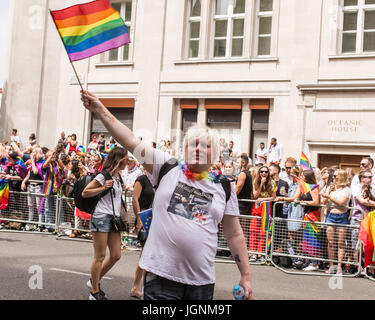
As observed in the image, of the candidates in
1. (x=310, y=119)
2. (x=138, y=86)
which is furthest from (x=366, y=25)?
(x=138, y=86)

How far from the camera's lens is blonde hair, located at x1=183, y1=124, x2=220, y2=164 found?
360 cm

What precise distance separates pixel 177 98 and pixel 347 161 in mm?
7245

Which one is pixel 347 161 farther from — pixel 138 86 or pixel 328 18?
pixel 138 86

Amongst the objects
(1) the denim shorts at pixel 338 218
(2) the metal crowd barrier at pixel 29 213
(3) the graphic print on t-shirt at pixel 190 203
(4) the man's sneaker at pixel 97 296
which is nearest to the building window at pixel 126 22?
(2) the metal crowd barrier at pixel 29 213

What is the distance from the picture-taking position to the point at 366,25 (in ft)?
64.0

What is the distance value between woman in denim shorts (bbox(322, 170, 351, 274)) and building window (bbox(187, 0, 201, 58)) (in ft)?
44.6

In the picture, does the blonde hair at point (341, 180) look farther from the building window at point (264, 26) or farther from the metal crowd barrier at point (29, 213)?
the building window at point (264, 26)

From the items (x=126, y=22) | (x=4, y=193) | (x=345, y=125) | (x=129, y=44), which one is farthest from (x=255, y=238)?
(x=126, y=22)

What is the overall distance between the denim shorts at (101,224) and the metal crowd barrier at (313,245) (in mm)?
4430

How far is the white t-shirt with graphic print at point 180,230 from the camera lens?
3549mm

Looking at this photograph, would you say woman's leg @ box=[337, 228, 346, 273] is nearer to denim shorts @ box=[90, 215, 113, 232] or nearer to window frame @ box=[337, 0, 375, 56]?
denim shorts @ box=[90, 215, 113, 232]

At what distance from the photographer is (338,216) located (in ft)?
32.9

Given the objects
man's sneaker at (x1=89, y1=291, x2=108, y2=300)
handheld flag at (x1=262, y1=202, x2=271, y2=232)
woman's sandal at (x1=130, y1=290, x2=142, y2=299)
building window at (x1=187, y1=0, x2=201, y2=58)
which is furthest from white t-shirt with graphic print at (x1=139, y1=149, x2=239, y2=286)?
building window at (x1=187, y1=0, x2=201, y2=58)

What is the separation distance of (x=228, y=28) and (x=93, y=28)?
18535 mm
